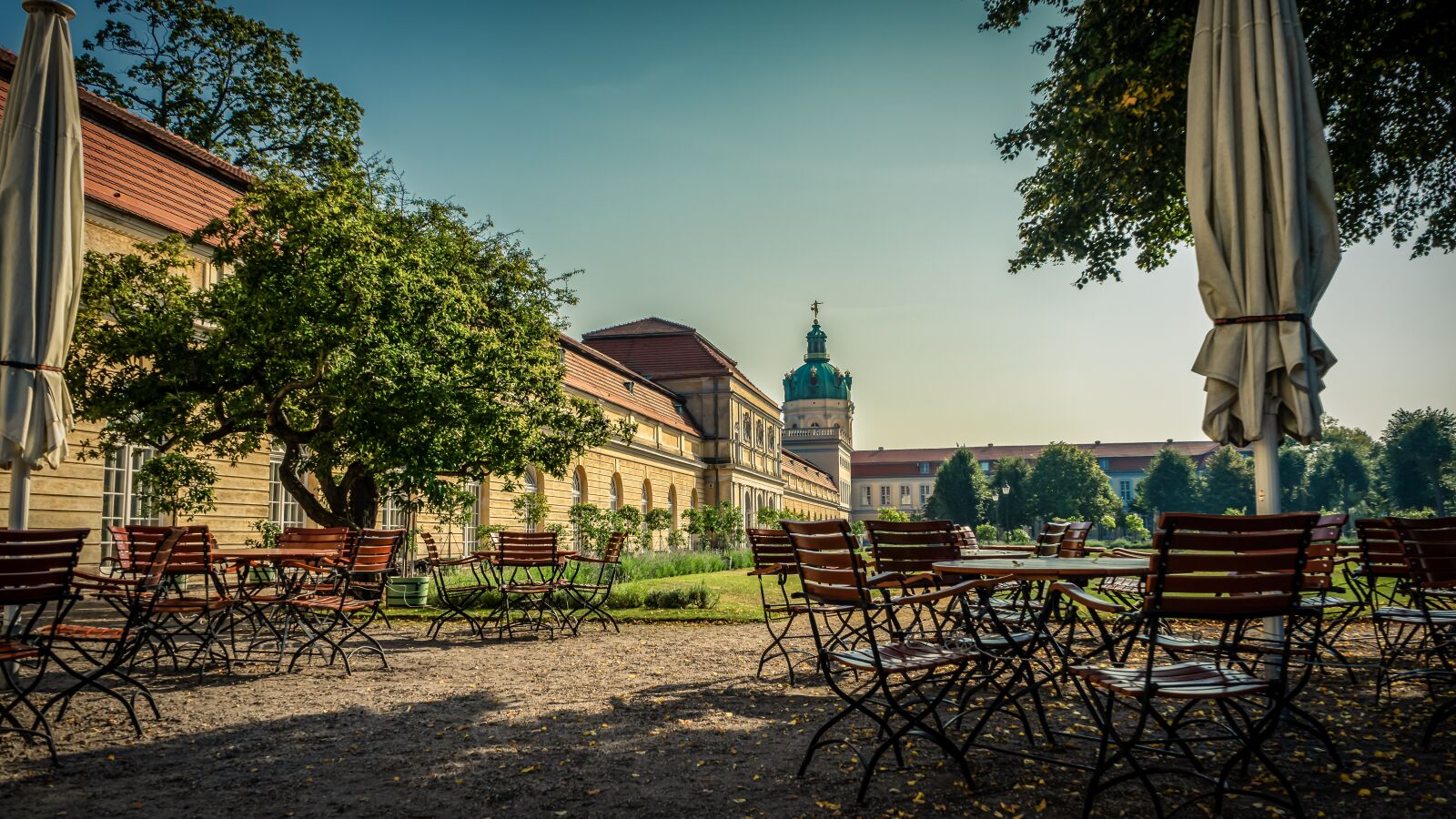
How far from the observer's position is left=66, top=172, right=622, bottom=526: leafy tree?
11125mm

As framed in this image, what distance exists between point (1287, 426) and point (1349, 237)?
314 inches

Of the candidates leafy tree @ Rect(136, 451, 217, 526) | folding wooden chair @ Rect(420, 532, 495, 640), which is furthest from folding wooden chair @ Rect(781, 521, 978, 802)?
leafy tree @ Rect(136, 451, 217, 526)

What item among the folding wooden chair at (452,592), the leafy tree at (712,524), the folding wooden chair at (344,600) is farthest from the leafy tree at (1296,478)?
the folding wooden chair at (344,600)

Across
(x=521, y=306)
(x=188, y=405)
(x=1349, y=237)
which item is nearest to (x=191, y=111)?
(x=521, y=306)

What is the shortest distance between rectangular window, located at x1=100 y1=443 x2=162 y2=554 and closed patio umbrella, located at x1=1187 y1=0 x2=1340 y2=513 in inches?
Result: 601

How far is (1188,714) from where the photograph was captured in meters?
5.36

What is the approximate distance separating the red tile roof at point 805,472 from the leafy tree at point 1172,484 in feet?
87.7

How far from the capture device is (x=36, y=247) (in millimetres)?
6113

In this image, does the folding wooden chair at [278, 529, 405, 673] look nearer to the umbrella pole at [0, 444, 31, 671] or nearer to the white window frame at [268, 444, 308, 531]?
the umbrella pole at [0, 444, 31, 671]

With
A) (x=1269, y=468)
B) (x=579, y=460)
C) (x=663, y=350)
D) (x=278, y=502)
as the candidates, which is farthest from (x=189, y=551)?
(x=663, y=350)

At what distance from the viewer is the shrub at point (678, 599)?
504 inches

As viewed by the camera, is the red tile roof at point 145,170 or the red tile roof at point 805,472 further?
the red tile roof at point 805,472

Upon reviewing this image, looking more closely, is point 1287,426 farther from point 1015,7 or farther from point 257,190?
point 257,190

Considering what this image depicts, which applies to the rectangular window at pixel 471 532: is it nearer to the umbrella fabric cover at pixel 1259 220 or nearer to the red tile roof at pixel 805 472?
the umbrella fabric cover at pixel 1259 220
